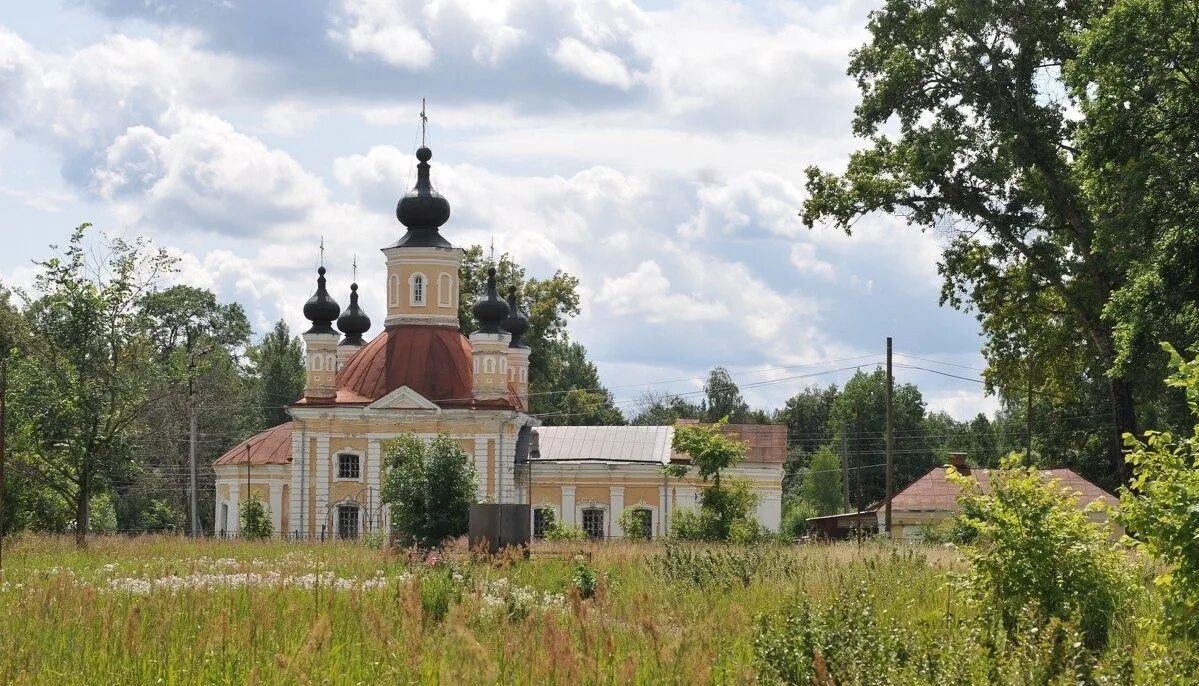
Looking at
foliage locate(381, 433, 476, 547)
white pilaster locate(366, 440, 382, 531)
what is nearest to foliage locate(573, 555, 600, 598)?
foliage locate(381, 433, 476, 547)

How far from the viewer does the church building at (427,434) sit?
5178 centimetres

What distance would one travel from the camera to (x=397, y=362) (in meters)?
52.9

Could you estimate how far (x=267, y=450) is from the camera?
56469 millimetres

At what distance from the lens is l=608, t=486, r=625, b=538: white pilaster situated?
55.7m

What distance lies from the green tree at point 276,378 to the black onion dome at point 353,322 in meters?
21.1

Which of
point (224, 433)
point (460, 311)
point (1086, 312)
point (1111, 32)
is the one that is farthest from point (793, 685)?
point (224, 433)

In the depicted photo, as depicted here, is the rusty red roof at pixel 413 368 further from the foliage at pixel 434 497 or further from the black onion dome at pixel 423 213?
the foliage at pixel 434 497

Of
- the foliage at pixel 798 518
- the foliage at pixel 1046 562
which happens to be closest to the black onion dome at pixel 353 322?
the foliage at pixel 798 518

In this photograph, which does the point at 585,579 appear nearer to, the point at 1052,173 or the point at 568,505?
the point at 1052,173

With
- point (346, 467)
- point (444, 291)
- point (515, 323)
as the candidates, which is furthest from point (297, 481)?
point (515, 323)

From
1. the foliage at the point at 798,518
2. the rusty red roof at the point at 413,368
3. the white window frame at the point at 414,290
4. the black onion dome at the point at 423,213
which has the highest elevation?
the black onion dome at the point at 423,213

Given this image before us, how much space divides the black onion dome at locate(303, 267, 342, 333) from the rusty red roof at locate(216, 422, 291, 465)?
3.97 metres

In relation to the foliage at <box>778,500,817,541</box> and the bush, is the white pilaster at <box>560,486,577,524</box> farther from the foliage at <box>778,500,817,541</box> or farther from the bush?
the bush

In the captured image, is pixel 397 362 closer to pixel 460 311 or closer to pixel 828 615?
pixel 460 311
